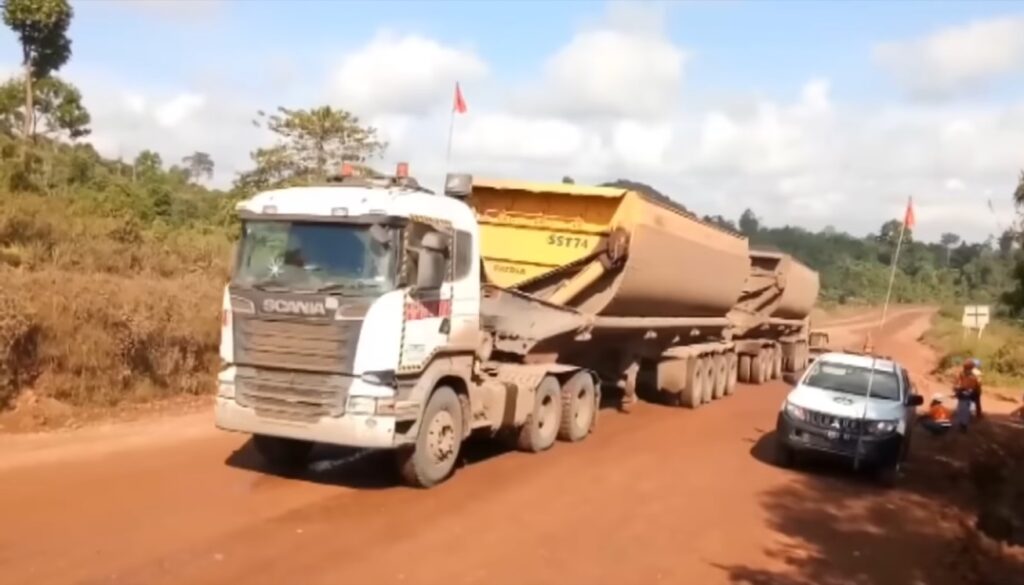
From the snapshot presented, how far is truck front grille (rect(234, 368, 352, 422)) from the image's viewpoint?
9516mm

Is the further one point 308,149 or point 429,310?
point 308,149

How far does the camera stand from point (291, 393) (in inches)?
379

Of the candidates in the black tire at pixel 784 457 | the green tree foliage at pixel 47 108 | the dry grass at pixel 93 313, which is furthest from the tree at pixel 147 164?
the black tire at pixel 784 457

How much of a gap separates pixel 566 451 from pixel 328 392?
4374 mm

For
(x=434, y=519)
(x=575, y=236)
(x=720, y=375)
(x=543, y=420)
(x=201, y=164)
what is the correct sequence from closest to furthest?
1. (x=434, y=519)
2. (x=543, y=420)
3. (x=575, y=236)
4. (x=720, y=375)
5. (x=201, y=164)

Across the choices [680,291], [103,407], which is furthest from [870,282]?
[103,407]

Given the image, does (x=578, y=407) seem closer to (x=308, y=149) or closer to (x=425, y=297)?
(x=425, y=297)

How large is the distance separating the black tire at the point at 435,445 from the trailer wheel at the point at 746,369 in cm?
1593

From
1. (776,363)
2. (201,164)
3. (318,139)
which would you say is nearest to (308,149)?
(318,139)

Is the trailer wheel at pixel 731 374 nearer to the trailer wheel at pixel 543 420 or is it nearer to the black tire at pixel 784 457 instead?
the black tire at pixel 784 457

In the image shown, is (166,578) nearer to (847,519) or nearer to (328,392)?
(328,392)

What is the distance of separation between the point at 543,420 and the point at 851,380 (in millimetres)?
4294

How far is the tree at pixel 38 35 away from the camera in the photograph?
36.0 metres

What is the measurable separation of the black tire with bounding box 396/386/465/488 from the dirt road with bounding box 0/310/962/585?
0.68ft
